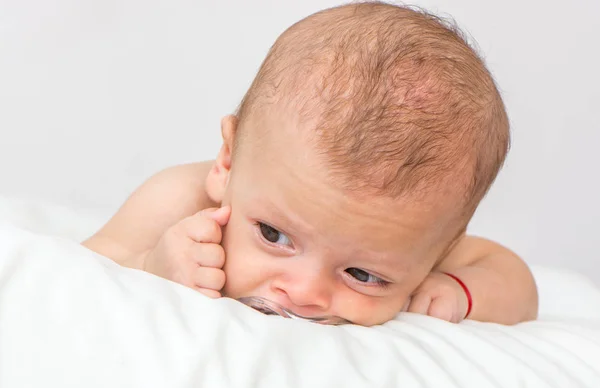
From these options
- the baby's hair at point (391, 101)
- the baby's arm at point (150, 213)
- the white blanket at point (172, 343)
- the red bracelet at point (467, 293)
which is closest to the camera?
the white blanket at point (172, 343)

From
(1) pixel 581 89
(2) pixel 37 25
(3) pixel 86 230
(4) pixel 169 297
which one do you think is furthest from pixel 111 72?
(4) pixel 169 297

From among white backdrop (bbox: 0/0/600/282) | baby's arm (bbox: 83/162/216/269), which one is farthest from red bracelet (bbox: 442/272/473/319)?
white backdrop (bbox: 0/0/600/282)

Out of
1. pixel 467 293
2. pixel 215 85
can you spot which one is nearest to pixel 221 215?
pixel 467 293

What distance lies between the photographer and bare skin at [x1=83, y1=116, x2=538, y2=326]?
1.45 m

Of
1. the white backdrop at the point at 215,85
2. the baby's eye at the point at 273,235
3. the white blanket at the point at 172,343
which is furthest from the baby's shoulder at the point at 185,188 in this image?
the white backdrop at the point at 215,85

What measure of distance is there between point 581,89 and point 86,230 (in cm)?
180

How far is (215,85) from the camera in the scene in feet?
10.9

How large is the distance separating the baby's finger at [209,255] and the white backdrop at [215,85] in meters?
1.63

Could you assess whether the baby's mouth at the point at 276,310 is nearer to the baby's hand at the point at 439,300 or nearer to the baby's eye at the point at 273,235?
the baby's eye at the point at 273,235

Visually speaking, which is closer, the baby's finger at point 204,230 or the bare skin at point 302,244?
the bare skin at point 302,244

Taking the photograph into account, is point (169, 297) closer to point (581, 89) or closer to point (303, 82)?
point (303, 82)

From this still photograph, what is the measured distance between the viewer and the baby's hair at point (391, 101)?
1418mm

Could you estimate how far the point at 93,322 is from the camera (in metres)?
1.15

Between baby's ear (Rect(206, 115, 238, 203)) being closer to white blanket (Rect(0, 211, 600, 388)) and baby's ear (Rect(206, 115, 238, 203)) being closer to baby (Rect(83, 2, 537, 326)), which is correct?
baby (Rect(83, 2, 537, 326))
